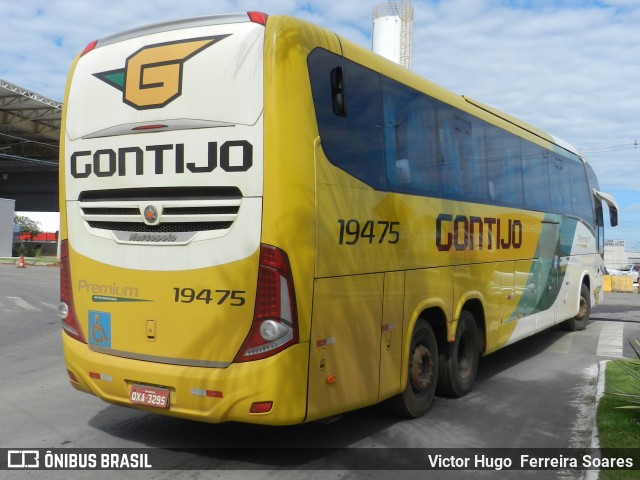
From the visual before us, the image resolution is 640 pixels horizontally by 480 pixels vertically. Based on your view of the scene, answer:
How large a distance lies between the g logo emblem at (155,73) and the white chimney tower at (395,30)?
28120 millimetres

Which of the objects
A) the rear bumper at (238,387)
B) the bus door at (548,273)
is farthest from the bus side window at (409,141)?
the bus door at (548,273)

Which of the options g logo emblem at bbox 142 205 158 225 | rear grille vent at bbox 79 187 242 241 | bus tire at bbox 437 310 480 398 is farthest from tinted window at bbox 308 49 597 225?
bus tire at bbox 437 310 480 398

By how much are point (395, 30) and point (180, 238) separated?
29556 mm

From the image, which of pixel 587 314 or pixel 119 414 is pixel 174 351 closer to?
pixel 119 414

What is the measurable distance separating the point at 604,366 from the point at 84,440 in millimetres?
7090

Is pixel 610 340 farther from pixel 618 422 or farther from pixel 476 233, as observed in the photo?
pixel 618 422

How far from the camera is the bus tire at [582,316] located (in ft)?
44.2

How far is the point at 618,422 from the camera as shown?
6285 millimetres

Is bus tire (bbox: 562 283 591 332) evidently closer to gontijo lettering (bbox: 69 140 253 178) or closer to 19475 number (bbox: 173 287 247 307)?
19475 number (bbox: 173 287 247 307)

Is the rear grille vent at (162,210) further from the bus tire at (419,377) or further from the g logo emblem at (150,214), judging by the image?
the bus tire at (419,377)

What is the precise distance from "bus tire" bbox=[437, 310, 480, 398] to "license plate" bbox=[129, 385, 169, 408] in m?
3.56

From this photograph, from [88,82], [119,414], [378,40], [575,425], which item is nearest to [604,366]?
A: [575,425]

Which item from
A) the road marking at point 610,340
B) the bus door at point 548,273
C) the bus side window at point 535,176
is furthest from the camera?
the road marking at point 610,340

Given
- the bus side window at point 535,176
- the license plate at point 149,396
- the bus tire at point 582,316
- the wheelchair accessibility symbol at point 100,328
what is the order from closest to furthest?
the license plate at point 149,396, the wheelchair accessibility symbol at point 100,328, the bus side window at point 535,176, the bus tire at point 582,316
